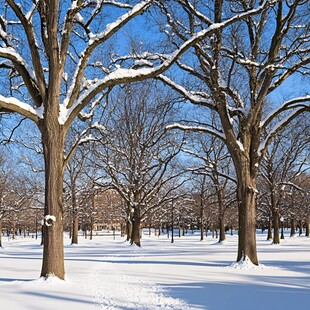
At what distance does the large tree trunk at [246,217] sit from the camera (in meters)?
12.5

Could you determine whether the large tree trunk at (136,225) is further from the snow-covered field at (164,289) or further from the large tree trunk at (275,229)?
the snow-covered field at (164,289)

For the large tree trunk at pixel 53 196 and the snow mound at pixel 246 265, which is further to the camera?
the snow mound at pixel 246 265

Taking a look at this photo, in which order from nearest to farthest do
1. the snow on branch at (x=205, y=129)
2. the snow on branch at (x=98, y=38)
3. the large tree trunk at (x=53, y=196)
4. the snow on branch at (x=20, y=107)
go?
the snow on branch at (x=20, y=107)
the large tree trunk at (x=53, y=196)
the snow on branch at (x=98, y=38)
the snow on branch at (x=205, y=129)

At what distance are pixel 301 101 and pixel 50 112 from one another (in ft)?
26.4

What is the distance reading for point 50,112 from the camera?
9578 mm

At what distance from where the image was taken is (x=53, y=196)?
9445mm

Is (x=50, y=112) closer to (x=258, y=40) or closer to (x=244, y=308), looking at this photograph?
(x=244, y=308)

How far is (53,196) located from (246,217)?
6.50 m

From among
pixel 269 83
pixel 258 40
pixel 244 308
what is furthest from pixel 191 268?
pixel 258 40

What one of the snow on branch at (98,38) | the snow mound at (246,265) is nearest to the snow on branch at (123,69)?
the snow on branch at (98,38)

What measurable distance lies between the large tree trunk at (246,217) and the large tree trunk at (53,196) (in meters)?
6.09

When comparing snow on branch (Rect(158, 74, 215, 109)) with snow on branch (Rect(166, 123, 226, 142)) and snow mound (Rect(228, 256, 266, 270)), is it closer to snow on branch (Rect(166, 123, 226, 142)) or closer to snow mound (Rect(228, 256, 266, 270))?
snow on branch (Rect(166, 123, 226, 142))

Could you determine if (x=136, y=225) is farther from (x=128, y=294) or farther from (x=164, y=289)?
(x=128, y=294)

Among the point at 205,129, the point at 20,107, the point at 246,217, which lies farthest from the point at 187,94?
the point at 20,107
